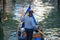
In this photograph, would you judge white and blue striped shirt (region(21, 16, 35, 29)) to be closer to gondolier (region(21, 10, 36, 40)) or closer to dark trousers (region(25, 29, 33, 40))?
gondolier (region(21, 10, 36, 40))

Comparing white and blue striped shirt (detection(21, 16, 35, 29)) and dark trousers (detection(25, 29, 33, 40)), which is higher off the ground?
white and blue striped shirt (detection(21, 16, 35, 29))

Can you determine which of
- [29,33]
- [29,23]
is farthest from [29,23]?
[29,33]

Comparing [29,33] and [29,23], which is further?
[29,33]

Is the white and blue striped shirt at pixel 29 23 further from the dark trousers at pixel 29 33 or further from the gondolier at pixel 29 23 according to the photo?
the dark trousers at pixel 29 33

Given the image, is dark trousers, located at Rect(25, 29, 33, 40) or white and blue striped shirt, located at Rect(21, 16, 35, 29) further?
dark trousers, located at Rect(25, 29, 33, 40)

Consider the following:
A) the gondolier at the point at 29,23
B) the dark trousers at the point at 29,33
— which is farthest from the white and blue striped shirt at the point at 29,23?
the dark trousers at the point at 29,33

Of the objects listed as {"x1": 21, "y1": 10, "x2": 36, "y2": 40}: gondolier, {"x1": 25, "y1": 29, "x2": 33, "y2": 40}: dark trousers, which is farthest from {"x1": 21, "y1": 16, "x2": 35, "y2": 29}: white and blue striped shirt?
{"x1": 25, "y1": 29, "x2": 33, "y2": 40}: dark trousers

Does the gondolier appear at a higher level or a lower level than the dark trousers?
higher

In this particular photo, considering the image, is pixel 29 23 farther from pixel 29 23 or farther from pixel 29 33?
pixel 29 33

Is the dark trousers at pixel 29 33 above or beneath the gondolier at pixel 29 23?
beneath

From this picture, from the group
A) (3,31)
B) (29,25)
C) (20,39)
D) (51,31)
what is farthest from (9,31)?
(29,25)

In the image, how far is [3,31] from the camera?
74.0 feet

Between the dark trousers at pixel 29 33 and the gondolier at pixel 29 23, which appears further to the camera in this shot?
the dark trousers at pixel 29 33

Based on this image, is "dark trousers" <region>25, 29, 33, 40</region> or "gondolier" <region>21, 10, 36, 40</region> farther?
"dark trousers" <region>25, 29, 33, 40</region>
